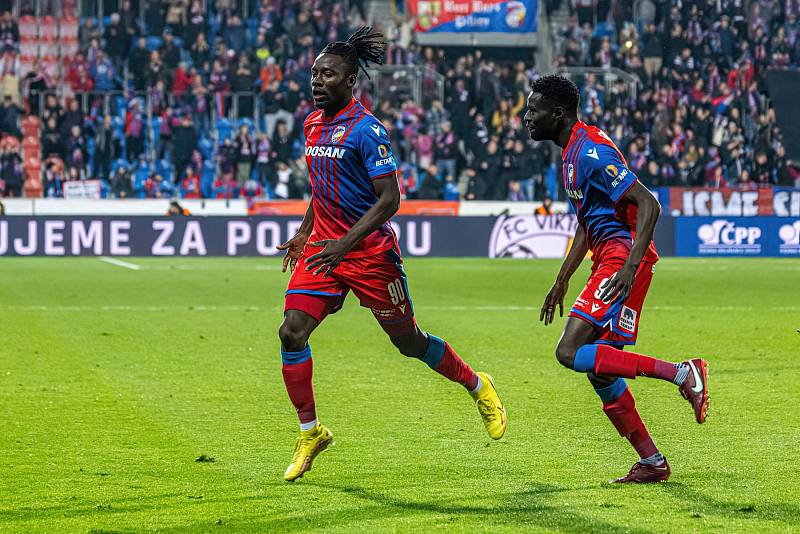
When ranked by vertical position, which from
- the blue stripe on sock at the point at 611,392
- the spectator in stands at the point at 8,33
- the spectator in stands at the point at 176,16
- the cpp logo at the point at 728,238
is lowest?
the cpp logo at the point at 728,238

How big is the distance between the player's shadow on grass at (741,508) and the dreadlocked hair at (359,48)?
2.50 meters

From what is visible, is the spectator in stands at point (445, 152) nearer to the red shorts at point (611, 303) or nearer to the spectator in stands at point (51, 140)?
the spectator in stands at point (51, 140)

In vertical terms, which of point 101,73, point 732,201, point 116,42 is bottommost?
point 732,201

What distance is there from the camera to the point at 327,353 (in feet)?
37.7

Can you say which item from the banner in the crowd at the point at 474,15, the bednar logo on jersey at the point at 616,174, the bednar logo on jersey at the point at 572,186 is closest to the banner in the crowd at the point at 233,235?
the banner in the crowd at the point at 474,15

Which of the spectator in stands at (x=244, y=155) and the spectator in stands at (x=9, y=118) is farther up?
the spectator in stands at (x=9, y=118)

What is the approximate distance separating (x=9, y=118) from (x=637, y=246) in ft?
89.6

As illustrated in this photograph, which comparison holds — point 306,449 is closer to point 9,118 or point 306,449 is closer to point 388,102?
point 9,118

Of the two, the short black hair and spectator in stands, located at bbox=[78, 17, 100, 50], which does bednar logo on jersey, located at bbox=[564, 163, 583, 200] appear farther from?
spectator in stands, located at bbox=[78, 17, 100, 50]

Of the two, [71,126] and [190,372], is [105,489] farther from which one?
[71,126]

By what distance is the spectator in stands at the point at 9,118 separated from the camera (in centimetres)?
3059

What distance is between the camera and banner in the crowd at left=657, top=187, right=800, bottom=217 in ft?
95.8

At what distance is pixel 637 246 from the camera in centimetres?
559

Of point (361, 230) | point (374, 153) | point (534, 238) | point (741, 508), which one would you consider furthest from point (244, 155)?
point (741, 508)
